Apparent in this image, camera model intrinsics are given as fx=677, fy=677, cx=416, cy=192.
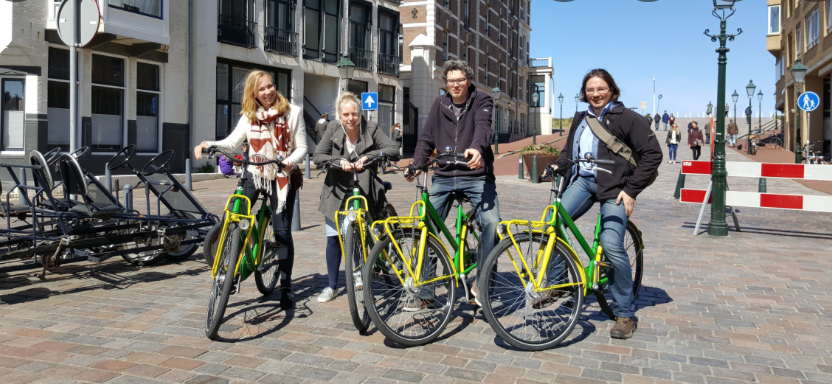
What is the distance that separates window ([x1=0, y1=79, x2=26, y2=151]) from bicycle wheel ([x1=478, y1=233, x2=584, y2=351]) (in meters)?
15.7

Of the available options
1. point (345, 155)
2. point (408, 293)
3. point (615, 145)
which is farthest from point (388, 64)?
point (408, 293)

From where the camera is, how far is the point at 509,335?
4121 mm

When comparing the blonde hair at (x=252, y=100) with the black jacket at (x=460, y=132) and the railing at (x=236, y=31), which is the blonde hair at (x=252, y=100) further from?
the railing at (x=236, y=31)

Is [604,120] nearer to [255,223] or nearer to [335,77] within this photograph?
[255,223]

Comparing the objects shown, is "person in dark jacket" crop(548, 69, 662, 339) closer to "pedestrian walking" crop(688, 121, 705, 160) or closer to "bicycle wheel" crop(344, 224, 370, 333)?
"bicycle wheel" crop(344, 224, 370, 333)

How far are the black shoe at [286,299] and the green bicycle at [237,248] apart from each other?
249 millimetres

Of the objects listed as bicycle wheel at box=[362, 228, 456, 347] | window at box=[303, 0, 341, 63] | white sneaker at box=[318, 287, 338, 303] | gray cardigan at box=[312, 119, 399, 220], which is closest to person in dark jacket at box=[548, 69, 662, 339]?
bicycle wheel at box=[362, 228, 456, 347]

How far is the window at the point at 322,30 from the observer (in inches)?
1065

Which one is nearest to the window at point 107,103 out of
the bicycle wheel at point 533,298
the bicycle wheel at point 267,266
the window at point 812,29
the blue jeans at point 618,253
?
the bicycle wheel at point 267,266

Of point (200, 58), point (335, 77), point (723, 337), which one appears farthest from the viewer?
point (335, 77)

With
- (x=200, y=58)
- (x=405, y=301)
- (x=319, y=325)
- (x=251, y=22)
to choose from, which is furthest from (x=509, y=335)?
(x=251, y=22)

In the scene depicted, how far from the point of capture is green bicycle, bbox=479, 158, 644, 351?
418 centimetres

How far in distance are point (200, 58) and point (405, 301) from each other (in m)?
19.4

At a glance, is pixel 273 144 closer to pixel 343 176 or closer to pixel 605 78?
pixel 343 176
